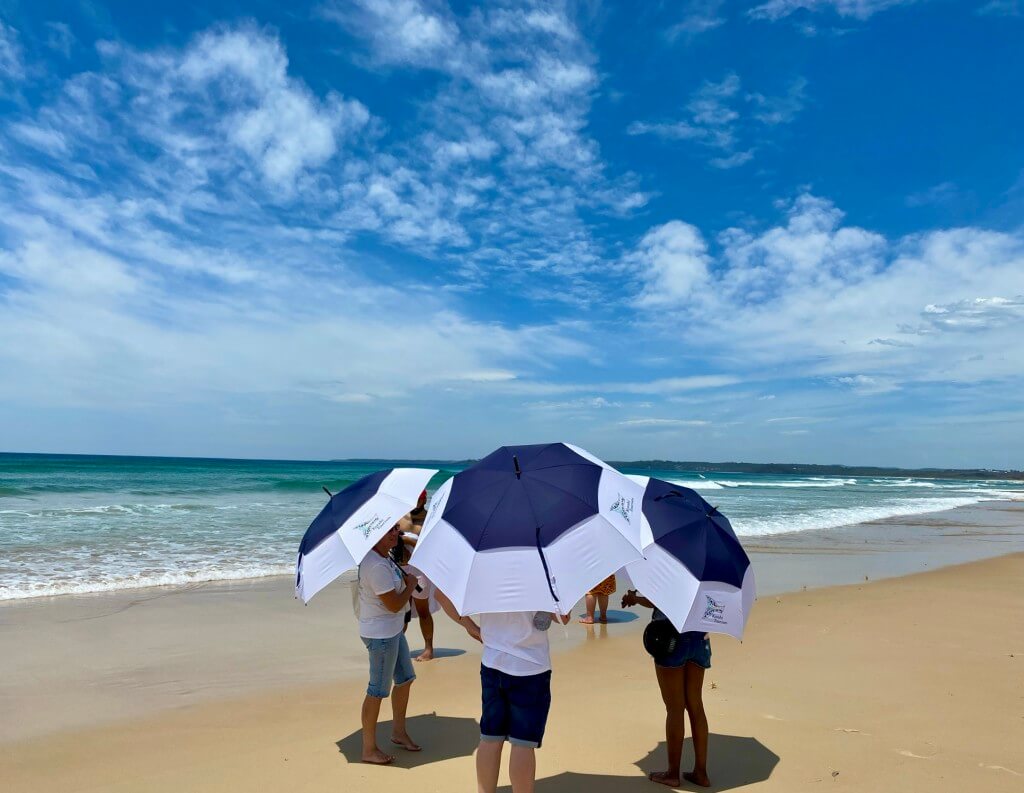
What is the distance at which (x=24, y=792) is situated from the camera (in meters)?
4.28

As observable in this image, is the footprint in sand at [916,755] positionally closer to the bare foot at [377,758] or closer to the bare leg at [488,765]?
the bare leg at [488,765]

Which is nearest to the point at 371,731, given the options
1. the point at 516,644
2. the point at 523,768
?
the point at 523,768

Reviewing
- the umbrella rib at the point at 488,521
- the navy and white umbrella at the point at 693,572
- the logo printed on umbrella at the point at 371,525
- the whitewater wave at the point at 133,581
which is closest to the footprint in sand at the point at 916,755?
the navy and white umbrella at the point at 693,572

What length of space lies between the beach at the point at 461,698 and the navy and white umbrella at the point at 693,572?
127cm

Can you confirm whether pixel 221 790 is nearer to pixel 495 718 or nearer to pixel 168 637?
pixel 495 718

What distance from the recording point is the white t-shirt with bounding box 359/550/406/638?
4.47 meters

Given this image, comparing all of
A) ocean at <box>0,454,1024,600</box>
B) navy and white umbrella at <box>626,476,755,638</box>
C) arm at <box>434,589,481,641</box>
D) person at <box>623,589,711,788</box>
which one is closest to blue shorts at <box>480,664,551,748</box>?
arm at <box>434,589,481,641</box>

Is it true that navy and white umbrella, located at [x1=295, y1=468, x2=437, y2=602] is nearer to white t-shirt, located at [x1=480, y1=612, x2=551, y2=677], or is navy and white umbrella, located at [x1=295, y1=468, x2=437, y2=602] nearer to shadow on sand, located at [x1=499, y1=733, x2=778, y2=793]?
white t-shirt, located at [x1=480, y1=612, x2=551, y2=677]

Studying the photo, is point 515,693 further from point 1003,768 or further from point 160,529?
point 160,529

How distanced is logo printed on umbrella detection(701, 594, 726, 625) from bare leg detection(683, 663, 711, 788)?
0.50 m

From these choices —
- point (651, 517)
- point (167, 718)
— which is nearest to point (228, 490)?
point (167, 718)

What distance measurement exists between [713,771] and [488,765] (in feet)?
5.97

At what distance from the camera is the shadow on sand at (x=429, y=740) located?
473 centimetres

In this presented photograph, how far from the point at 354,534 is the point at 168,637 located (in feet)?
17.3
